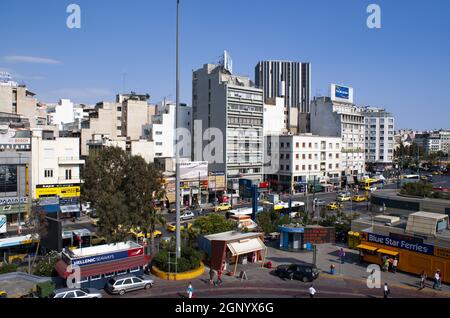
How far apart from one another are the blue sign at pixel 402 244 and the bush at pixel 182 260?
430 inches

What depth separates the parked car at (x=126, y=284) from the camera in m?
17.0

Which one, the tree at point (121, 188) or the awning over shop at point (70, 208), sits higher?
the tree at point (121, 188)

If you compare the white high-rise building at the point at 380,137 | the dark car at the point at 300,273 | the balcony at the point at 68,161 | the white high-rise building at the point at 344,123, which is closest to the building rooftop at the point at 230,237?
the dark car at the point at 300,273

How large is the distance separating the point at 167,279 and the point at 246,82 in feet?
162

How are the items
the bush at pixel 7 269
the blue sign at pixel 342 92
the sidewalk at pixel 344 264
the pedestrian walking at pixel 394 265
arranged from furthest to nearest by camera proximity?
the blue sign at pixel 342 92, the pedestrian walking at pixel 394 265, the bush at pixel 7 269, the sidewalk at pixel 344 264

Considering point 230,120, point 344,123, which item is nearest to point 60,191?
point 230,120

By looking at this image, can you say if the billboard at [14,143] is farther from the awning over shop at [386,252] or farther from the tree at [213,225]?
the awning over shop at [386,252]

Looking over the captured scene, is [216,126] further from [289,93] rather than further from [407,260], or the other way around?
[289,93]

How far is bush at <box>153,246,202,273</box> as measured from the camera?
19.8 metres

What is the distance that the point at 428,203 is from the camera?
3184cm

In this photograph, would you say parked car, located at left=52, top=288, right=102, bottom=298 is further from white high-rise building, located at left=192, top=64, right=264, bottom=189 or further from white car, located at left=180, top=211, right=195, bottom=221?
white high-rise building, located at left=192, top=64, right=264, bottom=189

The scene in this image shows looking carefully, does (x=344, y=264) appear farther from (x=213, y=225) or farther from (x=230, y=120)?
(x=230, y=120)

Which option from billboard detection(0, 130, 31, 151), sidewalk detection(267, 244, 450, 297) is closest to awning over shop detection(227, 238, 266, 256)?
sidewalk detection(267, 244, 450, 297)

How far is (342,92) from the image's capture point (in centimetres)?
7575
